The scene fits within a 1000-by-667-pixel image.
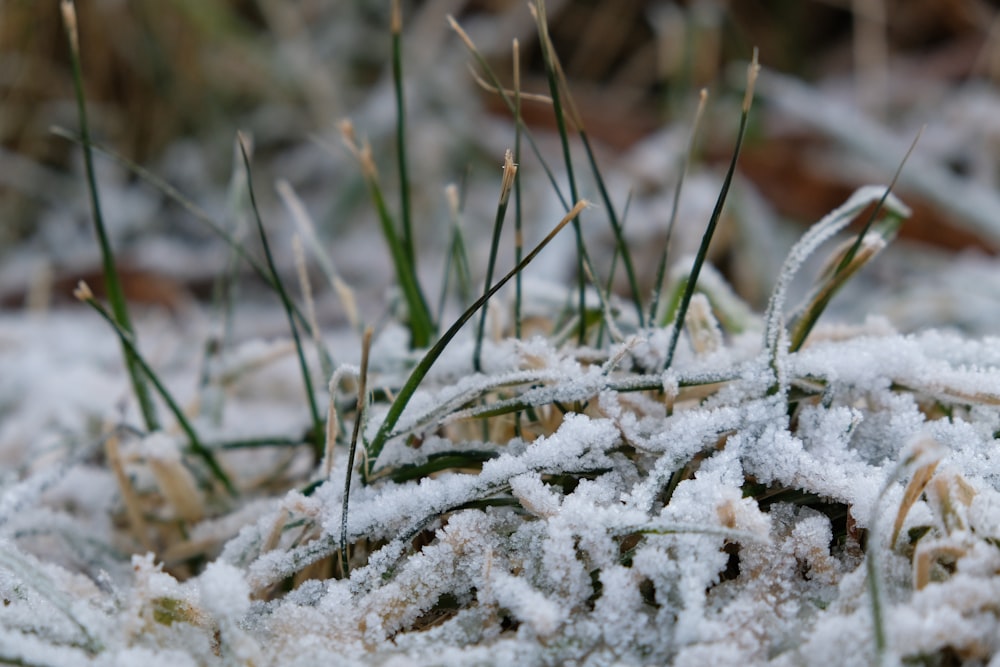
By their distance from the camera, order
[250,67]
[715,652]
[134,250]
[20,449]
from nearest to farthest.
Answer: [715,652]
[20,449]
[134,250]
[250,67]

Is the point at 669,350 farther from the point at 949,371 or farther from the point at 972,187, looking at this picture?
the point at 972,187

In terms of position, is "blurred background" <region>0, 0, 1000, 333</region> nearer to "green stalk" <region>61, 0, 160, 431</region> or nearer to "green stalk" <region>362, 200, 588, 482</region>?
"green stalk" <region>61, 0, 160, 431</region>

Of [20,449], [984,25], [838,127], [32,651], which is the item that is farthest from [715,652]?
[984,25]

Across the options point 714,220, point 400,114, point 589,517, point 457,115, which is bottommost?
point 589,517

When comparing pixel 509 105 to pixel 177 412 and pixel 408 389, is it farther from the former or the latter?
pixel 177 412

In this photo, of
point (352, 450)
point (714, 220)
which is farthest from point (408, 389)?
point (714, 220)

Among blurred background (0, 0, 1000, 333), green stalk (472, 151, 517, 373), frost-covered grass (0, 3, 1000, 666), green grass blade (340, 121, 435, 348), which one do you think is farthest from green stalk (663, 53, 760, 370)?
blurred background (0, 0, 1000, 333)

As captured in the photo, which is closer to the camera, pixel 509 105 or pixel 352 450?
pixel 352 450
